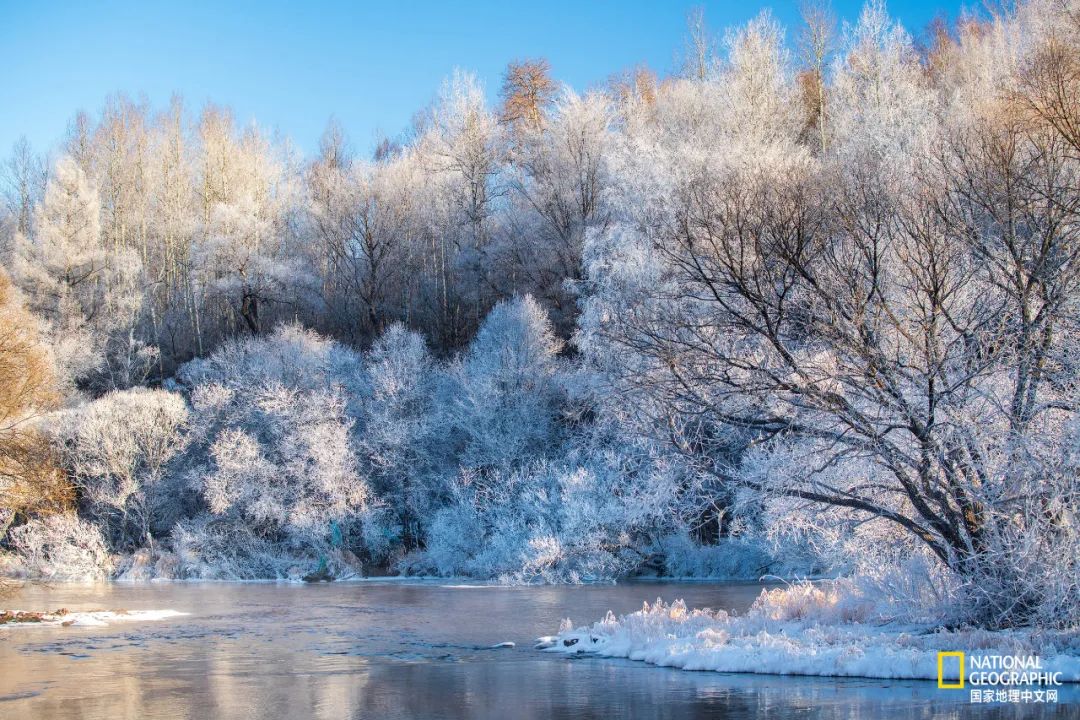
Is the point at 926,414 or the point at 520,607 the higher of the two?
the point at 926,414

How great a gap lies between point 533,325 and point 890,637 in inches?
1116

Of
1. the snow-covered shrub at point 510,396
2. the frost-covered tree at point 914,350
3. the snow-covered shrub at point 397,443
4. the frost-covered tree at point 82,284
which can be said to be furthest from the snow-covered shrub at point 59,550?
the frost-covered tree at point 914,350

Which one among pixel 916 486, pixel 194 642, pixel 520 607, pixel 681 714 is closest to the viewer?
pixel 681 714

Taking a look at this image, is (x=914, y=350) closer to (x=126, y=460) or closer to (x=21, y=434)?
(x=21, y=434)

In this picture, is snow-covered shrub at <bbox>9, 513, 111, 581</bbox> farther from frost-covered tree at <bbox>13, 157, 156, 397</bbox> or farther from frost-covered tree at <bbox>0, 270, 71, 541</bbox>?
frost-covered tree at <bbox>0, 270, 71, 541</bbox>

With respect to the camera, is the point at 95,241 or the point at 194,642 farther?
the point at 95,241

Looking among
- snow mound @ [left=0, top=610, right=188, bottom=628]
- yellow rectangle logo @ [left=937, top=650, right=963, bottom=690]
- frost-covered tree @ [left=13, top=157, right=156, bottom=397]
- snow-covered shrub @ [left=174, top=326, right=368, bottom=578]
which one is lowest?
snow mound @ [left=0, top=610, right=188, bottom=628]

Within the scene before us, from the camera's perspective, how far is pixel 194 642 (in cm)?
2042

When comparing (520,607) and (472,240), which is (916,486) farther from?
(472,240)

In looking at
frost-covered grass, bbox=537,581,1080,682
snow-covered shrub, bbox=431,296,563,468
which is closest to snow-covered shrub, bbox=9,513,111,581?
snow-covered shrub, bbox=431,296,563,468

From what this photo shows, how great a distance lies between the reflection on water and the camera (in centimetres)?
1202

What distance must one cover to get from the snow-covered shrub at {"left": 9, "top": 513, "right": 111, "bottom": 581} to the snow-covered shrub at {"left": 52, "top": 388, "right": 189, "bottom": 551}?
142 centimetres

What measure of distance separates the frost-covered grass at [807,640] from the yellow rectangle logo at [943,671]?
2.9 inches

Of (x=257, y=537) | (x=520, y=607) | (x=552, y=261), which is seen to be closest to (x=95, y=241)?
(x=257, y=537)
